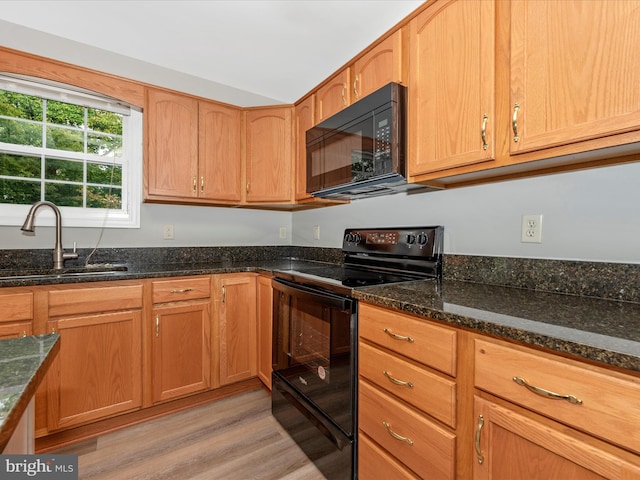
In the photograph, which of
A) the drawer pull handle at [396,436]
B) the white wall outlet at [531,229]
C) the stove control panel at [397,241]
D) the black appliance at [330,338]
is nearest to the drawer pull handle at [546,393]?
the drawer pull handle at [396,436]

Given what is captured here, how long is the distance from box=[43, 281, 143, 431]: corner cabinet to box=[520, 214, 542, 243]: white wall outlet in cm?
204

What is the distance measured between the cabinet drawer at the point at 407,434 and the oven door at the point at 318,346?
98 millimetres

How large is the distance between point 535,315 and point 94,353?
6.89ft

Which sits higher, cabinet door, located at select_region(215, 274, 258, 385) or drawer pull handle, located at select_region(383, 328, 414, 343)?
drawer pull handle, located at select_region(383, 328, 414, 343)

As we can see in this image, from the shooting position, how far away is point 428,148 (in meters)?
1.41

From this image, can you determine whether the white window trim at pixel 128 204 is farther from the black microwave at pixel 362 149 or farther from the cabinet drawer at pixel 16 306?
the black microwave at pixel 362 149

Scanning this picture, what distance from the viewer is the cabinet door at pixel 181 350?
75.7 inches

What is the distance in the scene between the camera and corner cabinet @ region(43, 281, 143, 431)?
5.37 feet

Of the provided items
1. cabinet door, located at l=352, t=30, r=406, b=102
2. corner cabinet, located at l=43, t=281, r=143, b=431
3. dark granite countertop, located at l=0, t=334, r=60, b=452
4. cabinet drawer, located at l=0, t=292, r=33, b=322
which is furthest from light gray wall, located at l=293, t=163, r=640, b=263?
cabinet drawer, located at l=0, t=292, r=33, b=322

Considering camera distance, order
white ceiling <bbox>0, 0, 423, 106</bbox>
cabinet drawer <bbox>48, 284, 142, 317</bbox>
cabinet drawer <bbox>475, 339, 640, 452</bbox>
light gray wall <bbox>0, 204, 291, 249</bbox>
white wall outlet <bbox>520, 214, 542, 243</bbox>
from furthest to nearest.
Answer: light gray wall <bbox>0, 204, 291, 249</bbox> → white ceiling <bbox>0, 0, 423, 106</bbox> → cabinet drawer <bbox>48, 284, 142, 317</bbox> → white wall outlet <bbox>520, 214, 542, 243</bbox> → cabinet drawer <bbox>475, 339, 640, 452</bbox>

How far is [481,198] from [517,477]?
112 centimetres

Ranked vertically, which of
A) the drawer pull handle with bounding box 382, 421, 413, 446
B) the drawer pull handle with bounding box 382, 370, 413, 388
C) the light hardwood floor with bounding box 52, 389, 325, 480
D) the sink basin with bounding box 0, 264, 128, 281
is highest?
the sink basin with bounding box 0, 264, 128, 281

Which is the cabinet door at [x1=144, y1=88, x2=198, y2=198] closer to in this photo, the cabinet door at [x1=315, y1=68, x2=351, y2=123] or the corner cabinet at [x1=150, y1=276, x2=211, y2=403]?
the corner cabinet at [x1=150, y1=276, x2=211, y2=403]

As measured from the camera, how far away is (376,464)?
4.01ft
